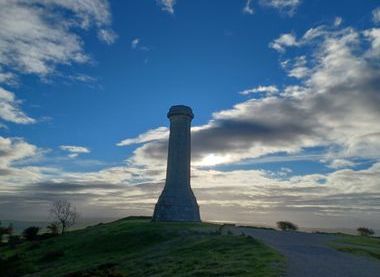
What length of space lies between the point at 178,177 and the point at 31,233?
26.3 metres

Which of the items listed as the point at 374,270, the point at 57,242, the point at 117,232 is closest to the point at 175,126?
the point at 117,232

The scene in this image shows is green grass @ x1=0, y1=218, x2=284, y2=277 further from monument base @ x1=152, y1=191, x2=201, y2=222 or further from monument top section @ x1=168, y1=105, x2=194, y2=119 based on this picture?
monument top section @ x1=168, y1=105, x2=194, y2=119

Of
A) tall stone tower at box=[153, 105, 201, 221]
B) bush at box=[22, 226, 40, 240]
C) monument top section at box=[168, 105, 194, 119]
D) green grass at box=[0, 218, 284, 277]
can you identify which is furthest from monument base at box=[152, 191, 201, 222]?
bush at box=[22, 226, 40, 240]

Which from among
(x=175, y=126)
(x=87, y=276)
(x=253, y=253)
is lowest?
(x=87, y=276)

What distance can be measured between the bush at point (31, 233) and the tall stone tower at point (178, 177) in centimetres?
2154

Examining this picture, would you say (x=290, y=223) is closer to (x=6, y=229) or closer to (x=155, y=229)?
(x=155, y=229)

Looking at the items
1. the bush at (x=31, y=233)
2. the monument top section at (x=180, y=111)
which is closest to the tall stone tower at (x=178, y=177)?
the monument top section at (x=180, y=111)

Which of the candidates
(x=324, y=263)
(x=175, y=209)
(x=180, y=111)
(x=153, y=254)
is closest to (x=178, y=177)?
(x=175, y=209)

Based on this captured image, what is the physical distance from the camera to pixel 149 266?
78.5 ft

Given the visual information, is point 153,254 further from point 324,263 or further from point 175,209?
point 175,209

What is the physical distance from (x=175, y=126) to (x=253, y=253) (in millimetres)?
31821

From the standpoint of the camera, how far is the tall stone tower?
48750mm

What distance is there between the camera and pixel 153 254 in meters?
27.9

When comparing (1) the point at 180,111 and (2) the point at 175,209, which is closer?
(2) the point at 175,209
